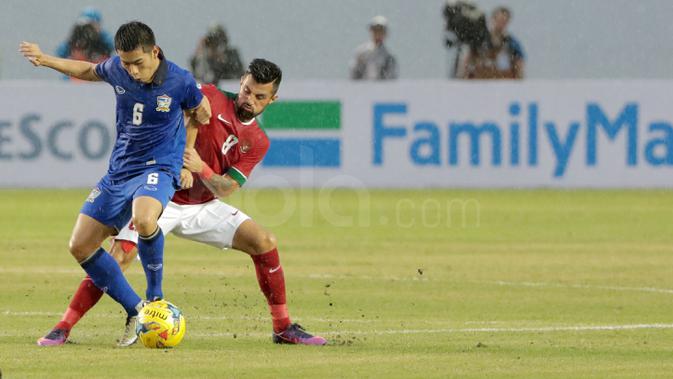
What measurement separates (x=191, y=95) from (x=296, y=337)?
1521 mm

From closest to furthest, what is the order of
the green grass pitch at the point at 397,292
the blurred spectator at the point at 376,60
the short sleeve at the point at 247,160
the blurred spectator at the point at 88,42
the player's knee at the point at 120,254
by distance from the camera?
the green grass pitch at the point at 397,292 < the player's knee at the point at 120,254 < the short sleeve at the point at 247,160 < the blurred spectator at the point at 88,42 < the blurred spectator at the point at 376,60

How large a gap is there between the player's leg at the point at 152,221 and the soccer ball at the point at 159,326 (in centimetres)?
20

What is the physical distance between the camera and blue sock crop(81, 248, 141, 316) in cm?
938

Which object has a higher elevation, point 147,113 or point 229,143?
point 147,113

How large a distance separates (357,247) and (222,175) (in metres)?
6.74

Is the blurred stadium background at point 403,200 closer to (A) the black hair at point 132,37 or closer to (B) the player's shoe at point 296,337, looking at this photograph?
(B) the player's shoe at point 296,337

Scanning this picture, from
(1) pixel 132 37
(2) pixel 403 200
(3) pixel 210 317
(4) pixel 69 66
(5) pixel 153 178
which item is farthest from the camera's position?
(2) pixel 403 200

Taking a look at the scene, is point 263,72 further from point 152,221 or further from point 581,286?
point 581,286

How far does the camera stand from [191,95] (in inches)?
374

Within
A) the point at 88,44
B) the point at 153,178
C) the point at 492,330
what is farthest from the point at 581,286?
the point at 88,44

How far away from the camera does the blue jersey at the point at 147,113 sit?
941 cm

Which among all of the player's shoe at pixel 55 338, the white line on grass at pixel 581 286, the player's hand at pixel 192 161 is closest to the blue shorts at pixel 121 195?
the player's hand at pixel 192 161

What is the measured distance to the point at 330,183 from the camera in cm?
2366

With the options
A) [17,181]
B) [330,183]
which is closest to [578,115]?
[330,183]
